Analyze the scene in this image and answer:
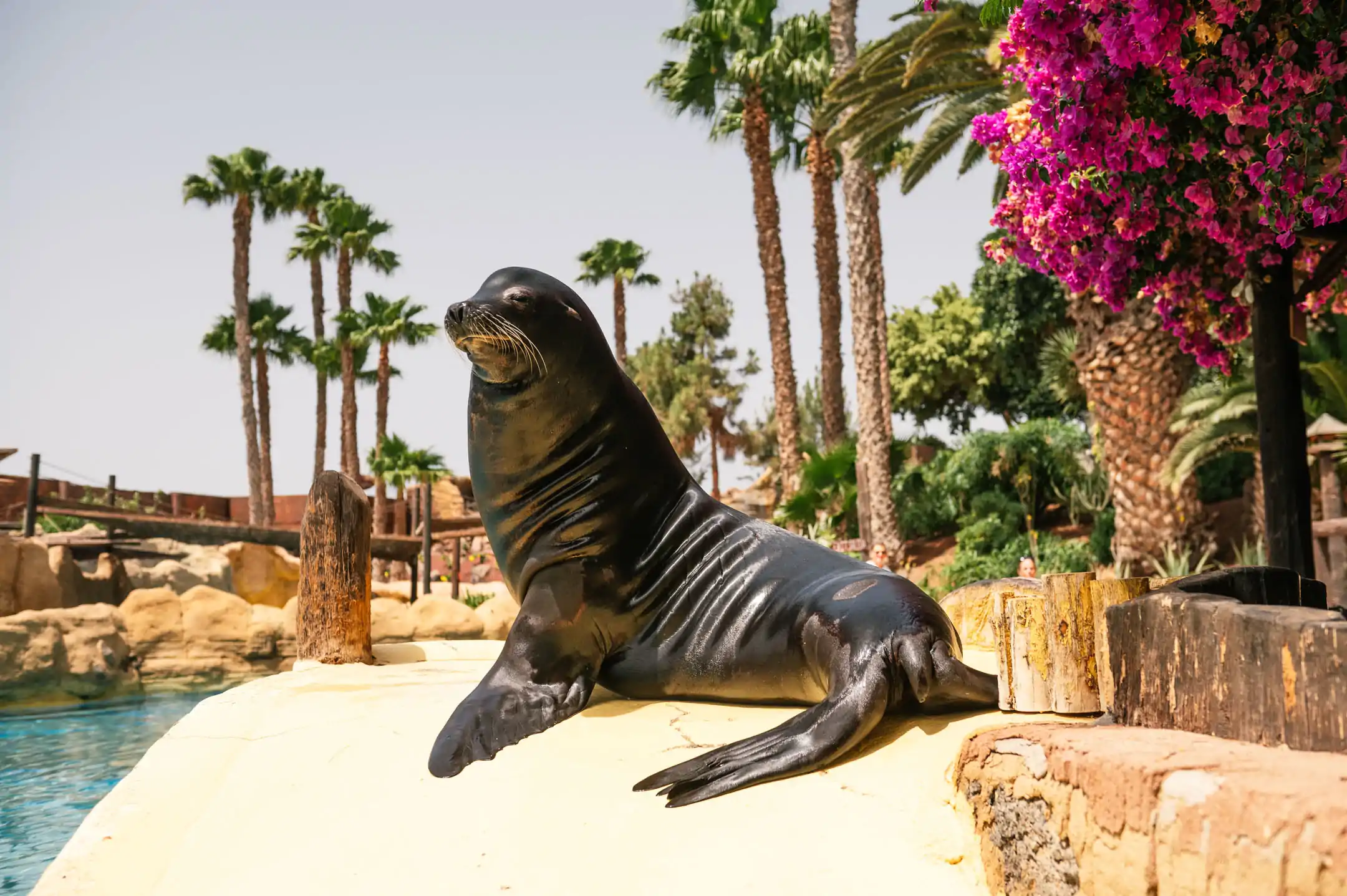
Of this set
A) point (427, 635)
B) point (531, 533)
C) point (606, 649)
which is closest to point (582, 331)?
point (531, 533)

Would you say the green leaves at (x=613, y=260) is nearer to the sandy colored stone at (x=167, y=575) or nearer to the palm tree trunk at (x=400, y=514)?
the palm tree trunk at (x=400, y=514)

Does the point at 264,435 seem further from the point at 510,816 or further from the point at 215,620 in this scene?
the point at 510,816

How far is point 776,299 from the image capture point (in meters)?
20.9

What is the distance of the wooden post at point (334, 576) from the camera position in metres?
6.93

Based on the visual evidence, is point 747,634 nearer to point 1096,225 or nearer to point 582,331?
point 582,331

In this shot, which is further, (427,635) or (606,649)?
(427,635)

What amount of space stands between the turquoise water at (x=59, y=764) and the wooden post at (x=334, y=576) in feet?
5.73

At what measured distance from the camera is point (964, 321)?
28672 mm

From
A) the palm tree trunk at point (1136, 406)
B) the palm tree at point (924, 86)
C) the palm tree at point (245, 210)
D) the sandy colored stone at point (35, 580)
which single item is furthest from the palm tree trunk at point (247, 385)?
the palm tree trunk at point (1136, 406)

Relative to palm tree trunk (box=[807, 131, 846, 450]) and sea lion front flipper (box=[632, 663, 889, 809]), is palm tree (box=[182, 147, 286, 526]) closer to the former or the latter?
palm tree trunk (box=[807, 131, 846, 450])

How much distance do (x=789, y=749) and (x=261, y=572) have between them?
1781 centimetres

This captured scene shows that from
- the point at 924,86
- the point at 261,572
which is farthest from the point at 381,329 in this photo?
the point at 924,86

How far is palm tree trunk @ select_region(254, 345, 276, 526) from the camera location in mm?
31552

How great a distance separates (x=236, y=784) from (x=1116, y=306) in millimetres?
4505
